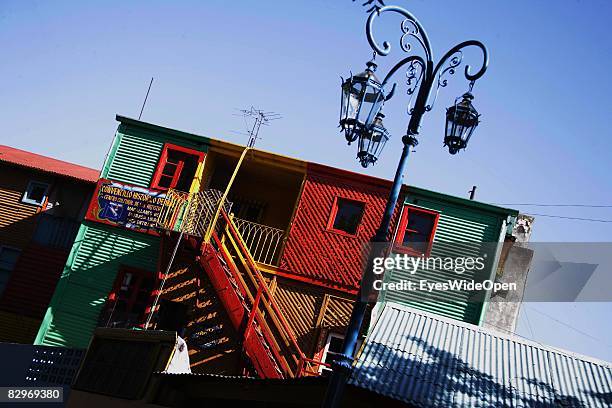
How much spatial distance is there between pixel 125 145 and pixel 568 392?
13774 millimetres

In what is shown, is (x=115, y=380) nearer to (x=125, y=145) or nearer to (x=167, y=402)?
(x=167, y=402)

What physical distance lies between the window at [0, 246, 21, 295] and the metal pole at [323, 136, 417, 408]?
17.8 metres

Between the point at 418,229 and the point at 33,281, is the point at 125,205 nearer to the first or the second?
the point at 33,281

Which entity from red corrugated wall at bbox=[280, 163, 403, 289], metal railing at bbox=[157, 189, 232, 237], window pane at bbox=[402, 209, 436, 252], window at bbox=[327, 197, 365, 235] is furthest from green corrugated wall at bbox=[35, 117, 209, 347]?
window pane at bbox=[402, 209, 436, 252]

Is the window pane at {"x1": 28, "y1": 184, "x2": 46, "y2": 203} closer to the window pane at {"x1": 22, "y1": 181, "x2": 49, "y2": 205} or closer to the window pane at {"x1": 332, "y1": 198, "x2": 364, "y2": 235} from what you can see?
the window pane at {"x1": 22, "y1": 181, "x2": 49, "y2": 205}

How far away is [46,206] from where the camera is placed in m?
21.4

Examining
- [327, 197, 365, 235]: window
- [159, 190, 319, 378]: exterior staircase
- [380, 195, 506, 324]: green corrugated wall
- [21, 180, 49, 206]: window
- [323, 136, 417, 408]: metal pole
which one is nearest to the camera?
[323, 136, 417, 408]: metal pole

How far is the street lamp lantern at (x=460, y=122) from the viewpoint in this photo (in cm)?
789

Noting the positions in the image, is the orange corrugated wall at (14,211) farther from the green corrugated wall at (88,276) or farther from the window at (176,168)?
the window at (176,168)

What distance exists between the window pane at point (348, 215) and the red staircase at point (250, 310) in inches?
132

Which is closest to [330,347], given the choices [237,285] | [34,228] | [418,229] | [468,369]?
[237,285]

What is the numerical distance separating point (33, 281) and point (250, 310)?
10691 millimetres

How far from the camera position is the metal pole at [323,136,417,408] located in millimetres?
6574

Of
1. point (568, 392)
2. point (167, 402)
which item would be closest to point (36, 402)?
point (167, 402)
